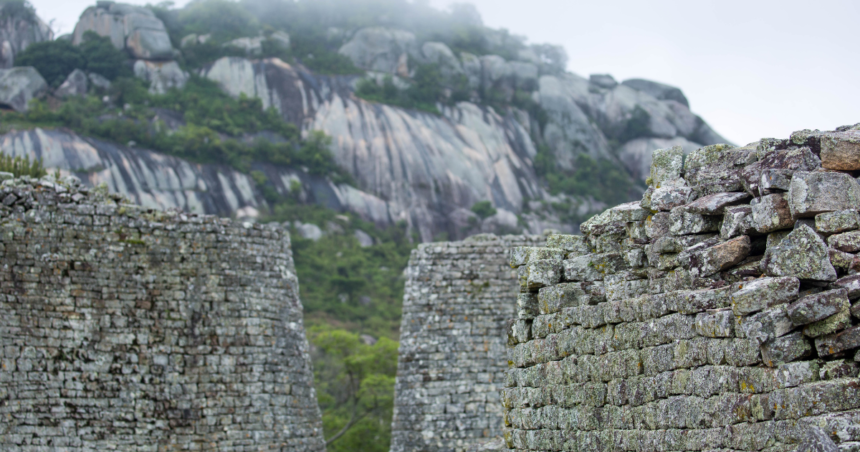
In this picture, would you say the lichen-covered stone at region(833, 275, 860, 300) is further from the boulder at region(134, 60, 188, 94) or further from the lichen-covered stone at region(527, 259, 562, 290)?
the boulder at region(134, 60, 188, 94)

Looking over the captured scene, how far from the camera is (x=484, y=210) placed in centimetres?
5459

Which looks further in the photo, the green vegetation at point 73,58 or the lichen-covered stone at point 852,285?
the green vegetation at point 73,58

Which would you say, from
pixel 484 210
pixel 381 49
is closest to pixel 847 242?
pixel 484 210

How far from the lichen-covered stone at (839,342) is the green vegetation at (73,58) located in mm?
55464

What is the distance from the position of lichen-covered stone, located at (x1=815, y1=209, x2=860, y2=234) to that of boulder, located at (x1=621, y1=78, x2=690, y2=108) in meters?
69.9

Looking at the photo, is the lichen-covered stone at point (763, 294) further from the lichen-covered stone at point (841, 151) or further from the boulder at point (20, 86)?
the boulder at point (20, 86)

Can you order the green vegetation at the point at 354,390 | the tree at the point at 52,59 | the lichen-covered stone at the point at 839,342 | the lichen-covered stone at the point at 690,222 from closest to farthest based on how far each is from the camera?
1. the lichen-covered stone at the point at 839,342
2. the lichen-covered stone at the point at 690,222
3. the green vegetation at the point at 354,390
4. the tree at the point at 52,59

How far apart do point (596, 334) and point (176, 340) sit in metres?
6.81

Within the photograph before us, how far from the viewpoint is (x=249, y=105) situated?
57875 mm

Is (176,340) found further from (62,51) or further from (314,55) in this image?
(314,55)

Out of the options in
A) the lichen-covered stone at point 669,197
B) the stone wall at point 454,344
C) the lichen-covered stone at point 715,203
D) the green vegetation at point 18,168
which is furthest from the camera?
the green vegetation at point 18,168

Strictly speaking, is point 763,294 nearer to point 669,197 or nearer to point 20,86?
point 669,197

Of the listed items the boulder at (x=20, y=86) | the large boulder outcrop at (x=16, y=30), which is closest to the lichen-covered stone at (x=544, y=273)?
the boulder at (x=20, y=86)

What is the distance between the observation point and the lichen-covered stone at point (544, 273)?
21.1 ft
